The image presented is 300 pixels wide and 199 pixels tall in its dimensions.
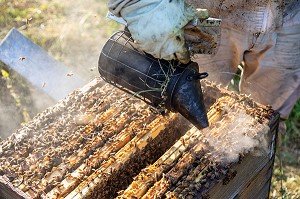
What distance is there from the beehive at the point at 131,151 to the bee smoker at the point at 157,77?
285 millimetres

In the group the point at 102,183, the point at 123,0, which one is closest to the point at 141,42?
the point at 123,0

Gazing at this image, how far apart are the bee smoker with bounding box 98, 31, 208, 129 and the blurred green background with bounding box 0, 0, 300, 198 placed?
1791mm

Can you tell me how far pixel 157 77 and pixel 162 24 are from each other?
34cm

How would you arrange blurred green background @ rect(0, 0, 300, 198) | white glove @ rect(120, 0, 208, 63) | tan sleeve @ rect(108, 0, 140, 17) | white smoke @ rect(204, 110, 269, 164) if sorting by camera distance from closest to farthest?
white glove @ rect(120, 0, 208, 63), tan sleeve @ rect(108, 0, 140, 17), white smoke @ rect(204, 110, 269, 164), blurred green background @ rect(0, 0, 300, 198)

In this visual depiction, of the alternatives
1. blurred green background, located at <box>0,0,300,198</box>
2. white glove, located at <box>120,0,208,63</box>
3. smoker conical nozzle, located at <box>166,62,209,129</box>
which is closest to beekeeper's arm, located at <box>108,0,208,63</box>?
white glove, located at <box>120,0,208,63</box>

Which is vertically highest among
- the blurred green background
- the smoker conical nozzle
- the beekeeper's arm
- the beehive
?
the beekeeper's arm

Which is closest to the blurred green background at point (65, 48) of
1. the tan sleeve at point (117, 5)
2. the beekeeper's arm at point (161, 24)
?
the tan sleeve at point (117, 5)

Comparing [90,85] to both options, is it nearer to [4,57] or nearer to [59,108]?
[59,108]

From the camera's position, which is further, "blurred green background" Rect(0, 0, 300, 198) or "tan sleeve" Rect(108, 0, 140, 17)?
"blurred green background" Rect(0, 0, 300, 198)

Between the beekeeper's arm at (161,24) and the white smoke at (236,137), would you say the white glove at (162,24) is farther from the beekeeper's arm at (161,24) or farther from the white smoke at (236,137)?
the white smoke at (236,137)

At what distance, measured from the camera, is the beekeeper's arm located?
276cm

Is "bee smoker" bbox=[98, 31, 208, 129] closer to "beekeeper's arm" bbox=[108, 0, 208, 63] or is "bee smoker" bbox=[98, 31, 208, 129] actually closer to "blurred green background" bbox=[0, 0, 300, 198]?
"beekeeper's arm" bbox=[108, 0, 208, 63]

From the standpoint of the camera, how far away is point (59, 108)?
3504 mm

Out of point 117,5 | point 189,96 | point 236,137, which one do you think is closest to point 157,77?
point 189,96
